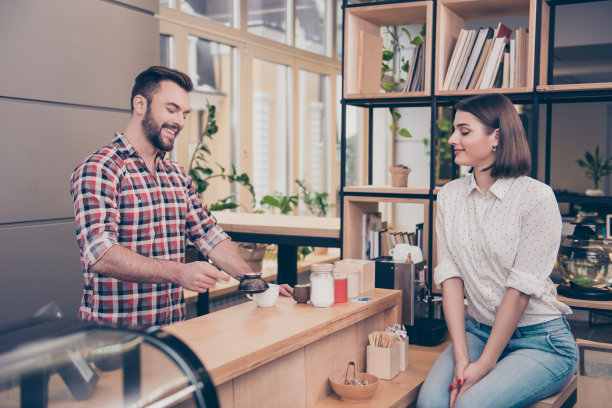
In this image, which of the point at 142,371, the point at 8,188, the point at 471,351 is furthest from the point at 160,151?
the point at 142,371

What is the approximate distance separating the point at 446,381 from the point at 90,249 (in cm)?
125

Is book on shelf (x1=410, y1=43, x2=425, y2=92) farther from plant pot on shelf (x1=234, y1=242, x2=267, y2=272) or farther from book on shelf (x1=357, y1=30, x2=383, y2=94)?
plant pot on shelf (x1=234, y1=242, x2=267, y2=272)

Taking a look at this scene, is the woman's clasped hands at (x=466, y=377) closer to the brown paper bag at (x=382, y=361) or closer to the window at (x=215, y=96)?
the brown paper bag at (x=382, y=361)

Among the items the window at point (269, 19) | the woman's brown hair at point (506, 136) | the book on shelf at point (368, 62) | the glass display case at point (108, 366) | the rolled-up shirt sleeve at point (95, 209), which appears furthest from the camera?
the window at point (269, 19)

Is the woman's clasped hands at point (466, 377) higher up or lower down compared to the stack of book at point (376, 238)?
lower down

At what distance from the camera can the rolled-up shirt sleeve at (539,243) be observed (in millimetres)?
2109

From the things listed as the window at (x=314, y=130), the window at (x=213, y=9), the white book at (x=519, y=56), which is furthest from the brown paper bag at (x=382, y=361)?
the window at (x=314, y=130)

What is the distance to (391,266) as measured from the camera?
2604mm

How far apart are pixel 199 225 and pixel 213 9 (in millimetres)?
3979

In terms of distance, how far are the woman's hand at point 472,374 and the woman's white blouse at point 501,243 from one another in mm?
195

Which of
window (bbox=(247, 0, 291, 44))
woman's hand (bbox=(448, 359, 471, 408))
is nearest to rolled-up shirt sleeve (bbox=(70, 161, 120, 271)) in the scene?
woman's hand (bbox=(448, 359, 471, 408))

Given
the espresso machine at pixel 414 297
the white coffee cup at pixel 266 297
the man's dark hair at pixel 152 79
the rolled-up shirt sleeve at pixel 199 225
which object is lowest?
the espresso machine at pixel 414 297

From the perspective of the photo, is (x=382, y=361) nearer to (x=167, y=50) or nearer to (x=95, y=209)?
(x=95, y=209)

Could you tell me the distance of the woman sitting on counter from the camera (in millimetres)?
2043
